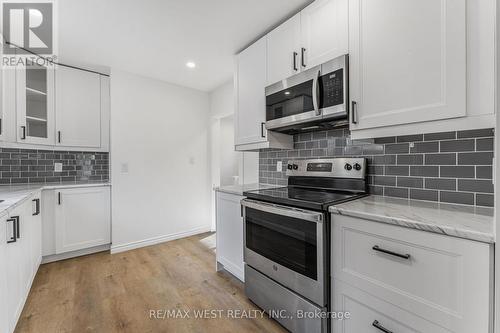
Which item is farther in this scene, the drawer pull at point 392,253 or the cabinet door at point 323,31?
the cabinet door at point 323,31

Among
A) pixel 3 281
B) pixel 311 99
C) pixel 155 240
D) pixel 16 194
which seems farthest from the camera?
pixel 155 240

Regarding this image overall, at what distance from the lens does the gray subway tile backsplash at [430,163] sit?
121cm

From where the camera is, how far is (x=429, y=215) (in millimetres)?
1042

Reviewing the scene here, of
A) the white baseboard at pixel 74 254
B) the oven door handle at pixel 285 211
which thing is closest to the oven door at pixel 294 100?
the oven door handle at pixel 285 211

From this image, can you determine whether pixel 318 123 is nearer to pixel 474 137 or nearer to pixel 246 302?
pixel 474 137

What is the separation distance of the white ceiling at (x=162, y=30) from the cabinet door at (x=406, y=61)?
0.73m

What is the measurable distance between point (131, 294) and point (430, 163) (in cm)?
258

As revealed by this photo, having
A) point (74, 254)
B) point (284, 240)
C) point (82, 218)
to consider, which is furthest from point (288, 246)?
point (74, 254)

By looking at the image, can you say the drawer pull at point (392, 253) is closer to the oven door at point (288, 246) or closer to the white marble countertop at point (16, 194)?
the oven door at point (288, 246)

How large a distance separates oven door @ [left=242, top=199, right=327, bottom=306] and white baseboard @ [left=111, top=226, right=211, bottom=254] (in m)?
1.93

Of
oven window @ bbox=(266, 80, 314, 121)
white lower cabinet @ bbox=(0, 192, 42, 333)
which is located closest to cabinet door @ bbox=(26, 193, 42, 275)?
white lower cabinet @ bbox=(0, 192, 42, 333)

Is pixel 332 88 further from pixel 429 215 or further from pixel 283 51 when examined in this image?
pixel 429 215

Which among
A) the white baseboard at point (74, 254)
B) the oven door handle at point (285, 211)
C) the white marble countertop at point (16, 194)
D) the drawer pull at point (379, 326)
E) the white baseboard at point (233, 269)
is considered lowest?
the white baseboard at point (74, 254)

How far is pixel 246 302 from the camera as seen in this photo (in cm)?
188
